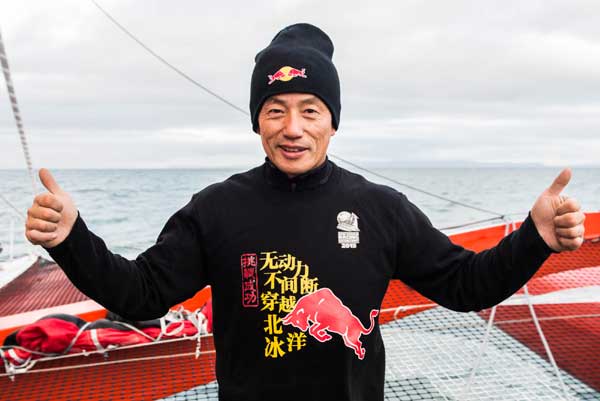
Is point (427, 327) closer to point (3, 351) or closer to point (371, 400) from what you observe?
point (371, 400)

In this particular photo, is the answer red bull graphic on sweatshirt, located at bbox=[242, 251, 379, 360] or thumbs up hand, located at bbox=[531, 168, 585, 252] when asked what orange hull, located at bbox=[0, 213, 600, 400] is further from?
thumbs up hand, located at bbox=[531, 168, 585, 252]

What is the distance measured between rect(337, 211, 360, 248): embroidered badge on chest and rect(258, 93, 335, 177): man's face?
0.14m

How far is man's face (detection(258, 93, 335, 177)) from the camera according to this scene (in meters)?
1.16

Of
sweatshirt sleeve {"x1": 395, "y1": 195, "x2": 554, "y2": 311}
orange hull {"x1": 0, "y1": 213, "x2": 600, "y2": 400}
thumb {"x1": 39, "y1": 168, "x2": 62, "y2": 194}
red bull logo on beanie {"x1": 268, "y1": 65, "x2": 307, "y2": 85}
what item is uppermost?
red bull logo on beanie {"x1": 268, "y1": 65, "x2": 307, "y2": 85}

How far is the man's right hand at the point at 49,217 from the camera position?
92cm

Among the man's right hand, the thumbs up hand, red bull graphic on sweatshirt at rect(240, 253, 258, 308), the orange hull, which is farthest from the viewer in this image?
the orange hull

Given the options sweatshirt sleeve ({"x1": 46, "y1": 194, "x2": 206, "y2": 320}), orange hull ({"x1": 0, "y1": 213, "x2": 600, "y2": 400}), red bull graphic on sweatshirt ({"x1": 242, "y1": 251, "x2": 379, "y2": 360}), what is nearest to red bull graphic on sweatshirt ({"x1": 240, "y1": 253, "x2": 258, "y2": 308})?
red bull graphic on sweatshirt ({"x1": 242, "y1": 251, "x2": 379, "y2": 360})

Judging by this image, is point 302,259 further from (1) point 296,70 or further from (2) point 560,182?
(2) point 560,182

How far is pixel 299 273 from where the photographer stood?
1117mm

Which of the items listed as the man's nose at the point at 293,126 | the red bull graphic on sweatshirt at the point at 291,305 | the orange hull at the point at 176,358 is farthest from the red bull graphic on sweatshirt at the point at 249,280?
the orange hull at the point at 176,358

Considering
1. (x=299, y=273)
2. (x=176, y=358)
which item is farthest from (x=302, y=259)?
(x=176, y=358)

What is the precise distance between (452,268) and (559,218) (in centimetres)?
28

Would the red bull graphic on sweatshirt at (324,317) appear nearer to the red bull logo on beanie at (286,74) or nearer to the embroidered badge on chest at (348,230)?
the embroidered badge on chest at (348,230)

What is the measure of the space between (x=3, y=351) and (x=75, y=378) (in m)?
0.37
